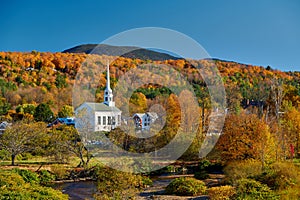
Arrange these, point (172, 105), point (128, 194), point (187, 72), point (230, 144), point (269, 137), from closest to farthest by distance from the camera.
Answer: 1. point (128, 194)
2. point (269, 137)
3. point (230, 144)
4. point (172, 105)
5. point (187, 72)

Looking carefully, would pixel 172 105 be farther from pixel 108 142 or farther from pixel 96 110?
pixel 108 142

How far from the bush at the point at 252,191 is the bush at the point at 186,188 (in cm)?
291

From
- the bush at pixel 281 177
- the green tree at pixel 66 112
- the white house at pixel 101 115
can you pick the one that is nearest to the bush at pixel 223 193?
the bush at pixel 281 177

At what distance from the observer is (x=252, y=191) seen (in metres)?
12.7

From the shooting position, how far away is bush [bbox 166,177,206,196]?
1570 centimetres

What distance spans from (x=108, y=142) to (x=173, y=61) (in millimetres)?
45622

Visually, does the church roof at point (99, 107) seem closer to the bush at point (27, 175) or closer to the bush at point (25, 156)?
the bush at point (25, 156)

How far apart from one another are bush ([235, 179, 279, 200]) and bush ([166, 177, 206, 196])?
2.91 m

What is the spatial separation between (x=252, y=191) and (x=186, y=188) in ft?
12.3

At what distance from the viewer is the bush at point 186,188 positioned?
51.5ft

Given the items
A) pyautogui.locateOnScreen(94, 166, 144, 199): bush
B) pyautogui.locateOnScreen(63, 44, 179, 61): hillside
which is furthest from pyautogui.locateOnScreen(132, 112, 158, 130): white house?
pyautogui.locateOnScreen(94, 166, 144, 199): bush

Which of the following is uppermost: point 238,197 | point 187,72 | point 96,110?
point 187,72

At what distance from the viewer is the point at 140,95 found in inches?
2055

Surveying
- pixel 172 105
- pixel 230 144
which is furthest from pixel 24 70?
pixel 230 144
